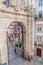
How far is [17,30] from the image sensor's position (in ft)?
15.5

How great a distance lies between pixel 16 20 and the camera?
4348mm

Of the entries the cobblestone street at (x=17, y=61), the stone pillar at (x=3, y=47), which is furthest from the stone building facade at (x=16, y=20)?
the cobblestone street at (x=17, y=61)

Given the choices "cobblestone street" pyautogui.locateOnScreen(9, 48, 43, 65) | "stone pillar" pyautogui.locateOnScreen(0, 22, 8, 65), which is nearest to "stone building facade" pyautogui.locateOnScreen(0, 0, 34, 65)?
"stone pillar" pyautogui.locateOnScreen(0, 22, 8, 65)

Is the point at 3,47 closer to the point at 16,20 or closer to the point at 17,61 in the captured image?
the point at 17,61

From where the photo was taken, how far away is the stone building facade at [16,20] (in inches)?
152

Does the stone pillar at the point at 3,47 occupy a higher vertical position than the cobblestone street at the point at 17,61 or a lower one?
higher

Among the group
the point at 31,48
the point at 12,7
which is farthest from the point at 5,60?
the point at 12,7

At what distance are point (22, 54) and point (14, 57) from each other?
446 mm

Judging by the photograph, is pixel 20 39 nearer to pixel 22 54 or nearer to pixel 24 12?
pixel 22 54

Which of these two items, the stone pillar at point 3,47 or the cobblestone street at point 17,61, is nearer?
the stone pillar at point 3,47

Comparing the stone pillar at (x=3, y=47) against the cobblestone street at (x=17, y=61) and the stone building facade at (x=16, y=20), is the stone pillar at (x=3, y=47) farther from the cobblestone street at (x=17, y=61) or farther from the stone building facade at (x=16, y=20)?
the cobblestone street at (x=17, y=61)

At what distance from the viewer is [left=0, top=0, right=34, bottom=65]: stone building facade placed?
387 centimetres

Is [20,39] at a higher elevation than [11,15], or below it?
below

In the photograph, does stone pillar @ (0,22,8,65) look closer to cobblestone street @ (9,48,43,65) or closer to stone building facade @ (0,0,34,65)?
stone building facade @ (0,0,34,65)
